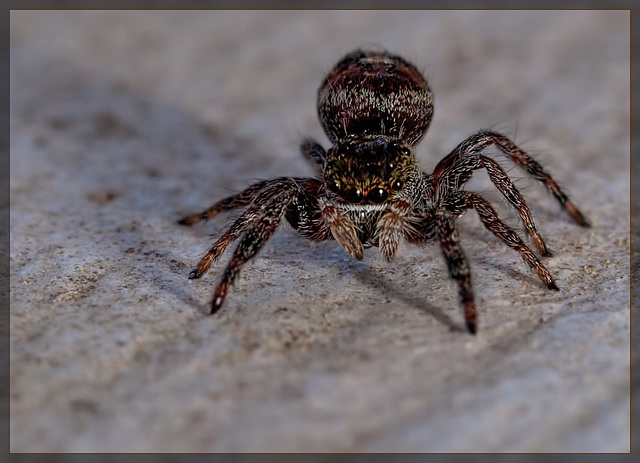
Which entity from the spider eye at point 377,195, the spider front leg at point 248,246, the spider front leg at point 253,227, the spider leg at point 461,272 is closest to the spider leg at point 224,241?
the spider front leg at point 253,227

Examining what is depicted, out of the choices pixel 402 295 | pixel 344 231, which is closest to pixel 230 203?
pixel 344 231

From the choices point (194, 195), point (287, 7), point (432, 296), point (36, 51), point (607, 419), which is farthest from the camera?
point (287, 7)

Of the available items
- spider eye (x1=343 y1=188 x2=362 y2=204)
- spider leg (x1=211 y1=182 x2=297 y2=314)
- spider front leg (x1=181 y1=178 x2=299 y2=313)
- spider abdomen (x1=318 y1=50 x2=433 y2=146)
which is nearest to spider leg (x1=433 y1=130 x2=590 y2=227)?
spider abdomen (x1=318 y1=50 x2=433 y2=146)

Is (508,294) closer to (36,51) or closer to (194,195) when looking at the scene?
(194,195)

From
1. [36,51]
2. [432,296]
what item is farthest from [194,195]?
[36,51]

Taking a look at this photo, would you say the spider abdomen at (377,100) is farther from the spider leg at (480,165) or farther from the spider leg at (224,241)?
the spider leg at (224,241)

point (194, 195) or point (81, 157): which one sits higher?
point (81, 157)

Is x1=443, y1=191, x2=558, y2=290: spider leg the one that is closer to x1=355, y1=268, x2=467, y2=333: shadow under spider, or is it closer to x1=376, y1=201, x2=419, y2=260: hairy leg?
x1=376, y1=201, x2=419, y2=260: hairy leg
